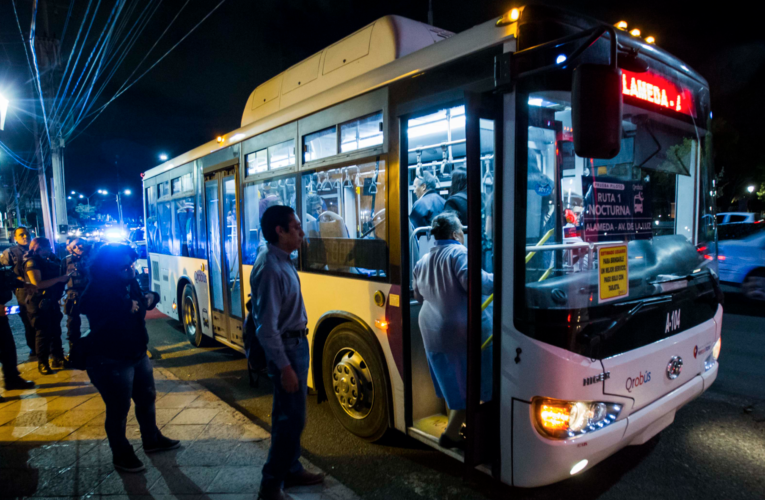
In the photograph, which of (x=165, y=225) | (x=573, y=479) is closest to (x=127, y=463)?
(x=573, y=479)

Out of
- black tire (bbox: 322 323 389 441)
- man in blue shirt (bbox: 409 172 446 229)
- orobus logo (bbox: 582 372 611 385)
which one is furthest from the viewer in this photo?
man in blue shirt (bbox: 409 172 446 229)

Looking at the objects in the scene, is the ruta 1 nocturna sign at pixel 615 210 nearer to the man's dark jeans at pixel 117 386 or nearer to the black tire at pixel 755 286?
the man's dark jeans at pixel 117 386

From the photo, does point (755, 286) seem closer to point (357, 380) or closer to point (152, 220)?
point (357, 380)

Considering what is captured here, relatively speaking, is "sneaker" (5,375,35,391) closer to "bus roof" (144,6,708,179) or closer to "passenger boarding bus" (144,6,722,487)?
"bus roof" (144,6,708,179)

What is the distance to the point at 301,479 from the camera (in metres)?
3.28

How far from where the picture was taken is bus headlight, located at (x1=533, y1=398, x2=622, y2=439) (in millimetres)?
2555

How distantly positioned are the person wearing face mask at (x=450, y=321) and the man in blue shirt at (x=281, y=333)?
0.95 meters

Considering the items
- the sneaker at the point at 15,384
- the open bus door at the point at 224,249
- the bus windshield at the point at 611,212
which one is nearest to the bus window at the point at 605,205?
the bus windshield at the point at 611,212

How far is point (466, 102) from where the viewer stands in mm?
2617

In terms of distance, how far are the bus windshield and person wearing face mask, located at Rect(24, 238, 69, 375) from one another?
20.5 ft

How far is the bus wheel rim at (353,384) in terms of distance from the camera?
153 inches

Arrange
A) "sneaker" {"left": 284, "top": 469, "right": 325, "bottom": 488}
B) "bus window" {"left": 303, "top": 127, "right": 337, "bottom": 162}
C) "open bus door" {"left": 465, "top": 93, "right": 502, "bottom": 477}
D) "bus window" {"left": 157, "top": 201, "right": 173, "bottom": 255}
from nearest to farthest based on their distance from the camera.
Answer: "open bus door" {"left": 465, "top": 93, "right": 502, "bottom": 477} → "sneaker" {"left": 284, "top": 469, "right": 325, "bottom": 488} → "bus window" {"left": 303, "top": 127, "right": 337, "bottom": 162} → "bus window" {"left": 157, "top": 201, "right": 173, "bottom": 255}

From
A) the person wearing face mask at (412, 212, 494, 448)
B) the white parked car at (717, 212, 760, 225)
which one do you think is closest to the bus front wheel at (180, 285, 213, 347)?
the person wearing face mask at (412, 212, 494, 448)

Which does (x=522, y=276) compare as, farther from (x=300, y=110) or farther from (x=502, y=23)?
(x=300, y=110)
